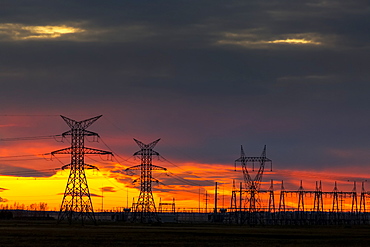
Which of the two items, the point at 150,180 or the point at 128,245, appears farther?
the point at 150,180

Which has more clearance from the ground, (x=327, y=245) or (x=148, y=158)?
(x=148, y=158)

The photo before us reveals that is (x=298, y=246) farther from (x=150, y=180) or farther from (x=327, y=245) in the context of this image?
(x=150, y=180)

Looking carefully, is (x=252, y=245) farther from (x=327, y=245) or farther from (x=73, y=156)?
(x=73, y=156)

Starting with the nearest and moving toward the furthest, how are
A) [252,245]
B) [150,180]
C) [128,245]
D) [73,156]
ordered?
[128,245], [252,245], [73,156], [150,180]

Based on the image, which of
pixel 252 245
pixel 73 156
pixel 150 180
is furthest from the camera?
pixel 150 180

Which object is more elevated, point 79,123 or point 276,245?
point 79,123

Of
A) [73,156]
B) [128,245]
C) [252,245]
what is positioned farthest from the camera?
[73,156]

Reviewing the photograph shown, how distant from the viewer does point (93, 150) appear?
477 feet

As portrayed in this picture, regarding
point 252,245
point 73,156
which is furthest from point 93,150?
point 252,245

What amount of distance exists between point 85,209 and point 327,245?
7584 centimetres

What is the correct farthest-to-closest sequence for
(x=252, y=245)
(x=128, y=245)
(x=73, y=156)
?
(x=73, y=156), (x=252, y=245), (x=128, y=245)

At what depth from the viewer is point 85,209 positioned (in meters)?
146

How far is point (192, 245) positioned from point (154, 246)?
4.57 metres

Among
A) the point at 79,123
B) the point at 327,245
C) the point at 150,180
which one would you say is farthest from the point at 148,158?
the point at 327,245
